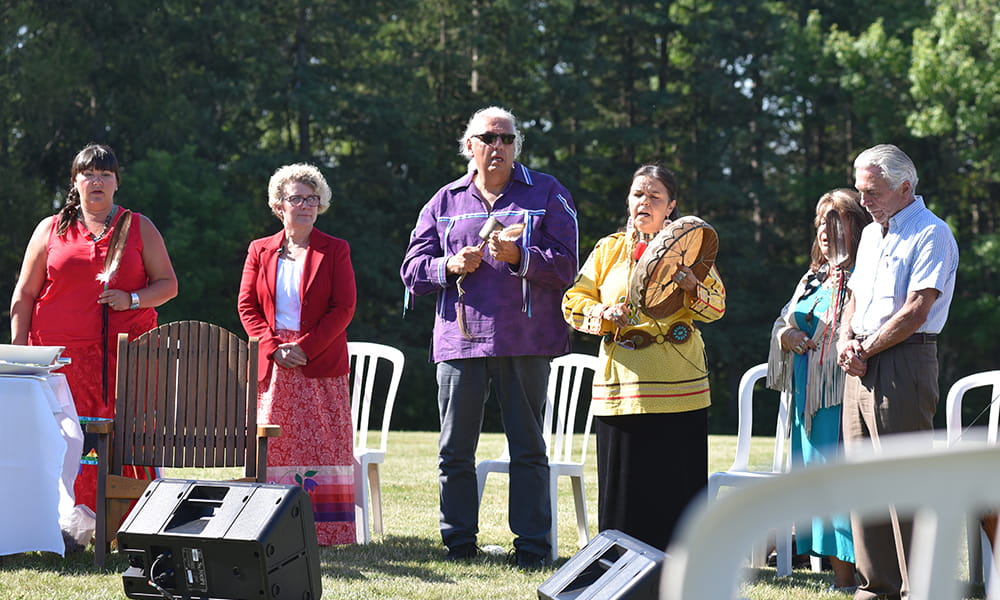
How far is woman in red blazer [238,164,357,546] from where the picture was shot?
5.04 metres

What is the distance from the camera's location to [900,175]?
375 cm

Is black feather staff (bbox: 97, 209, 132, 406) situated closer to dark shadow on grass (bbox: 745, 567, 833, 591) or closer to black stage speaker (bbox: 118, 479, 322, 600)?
black stage speaker (bbox: 118, 479, 322, 600)

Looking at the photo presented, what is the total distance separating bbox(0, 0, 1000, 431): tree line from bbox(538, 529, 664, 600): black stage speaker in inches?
688

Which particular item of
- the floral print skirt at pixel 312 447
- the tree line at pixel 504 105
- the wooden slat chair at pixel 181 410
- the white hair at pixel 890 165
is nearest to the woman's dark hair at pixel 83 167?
the wooden slat chair at pixel 181 410

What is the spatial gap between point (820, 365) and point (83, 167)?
320 cm

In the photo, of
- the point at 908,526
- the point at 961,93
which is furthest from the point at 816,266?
the point at 961,93

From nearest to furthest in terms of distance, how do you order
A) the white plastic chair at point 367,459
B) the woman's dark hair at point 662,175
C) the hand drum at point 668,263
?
the hand drum at point 668,263
the woman's dark hair at point 662,175
the white plastic chair at point 367,459

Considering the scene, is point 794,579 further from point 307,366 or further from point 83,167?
point 83,167

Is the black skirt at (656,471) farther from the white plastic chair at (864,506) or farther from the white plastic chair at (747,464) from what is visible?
the white plastic chair at (864,506)

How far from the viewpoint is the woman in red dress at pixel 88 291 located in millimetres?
4883

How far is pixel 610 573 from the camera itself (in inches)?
120

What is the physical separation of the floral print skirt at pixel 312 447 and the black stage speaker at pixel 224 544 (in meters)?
1.25

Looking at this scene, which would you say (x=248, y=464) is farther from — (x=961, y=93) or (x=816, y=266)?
(x=961, y=93)

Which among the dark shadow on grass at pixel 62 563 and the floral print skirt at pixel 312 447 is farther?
the floral print skirt at pixel 312 447
